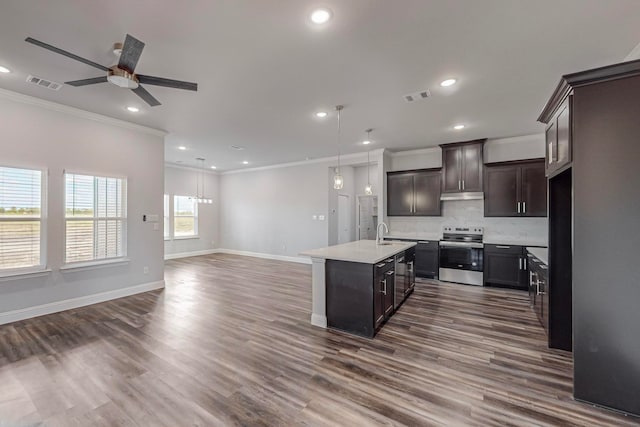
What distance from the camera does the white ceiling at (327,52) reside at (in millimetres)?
2088

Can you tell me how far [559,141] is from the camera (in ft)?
7.93

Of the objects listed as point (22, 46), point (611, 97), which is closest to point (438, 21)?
point (611, 97)

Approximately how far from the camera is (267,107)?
4004mm

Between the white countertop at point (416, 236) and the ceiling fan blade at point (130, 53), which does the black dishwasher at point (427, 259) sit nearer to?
the white countertop at point (416, 236)

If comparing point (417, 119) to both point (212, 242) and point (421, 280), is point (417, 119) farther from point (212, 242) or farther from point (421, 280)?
point (212, 242)

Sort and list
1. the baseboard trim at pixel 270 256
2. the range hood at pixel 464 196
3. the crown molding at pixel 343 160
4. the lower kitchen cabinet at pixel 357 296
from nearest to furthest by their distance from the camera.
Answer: the lower kitchen cabinet at pixel 357 296 → the range hood at pixel 464 196 → the crown molding at pixel 343 160 → the baseboard trim at pixel 270 256

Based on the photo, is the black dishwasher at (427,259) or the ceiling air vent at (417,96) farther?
the black dishwasher at (427,259)

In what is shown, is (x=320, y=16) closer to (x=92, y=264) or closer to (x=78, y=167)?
(x=78, y=167)

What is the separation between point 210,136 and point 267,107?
2.10 metres

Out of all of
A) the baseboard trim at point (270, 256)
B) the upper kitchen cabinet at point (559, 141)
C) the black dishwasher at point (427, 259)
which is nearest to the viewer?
the upper kitchen cabinet at point (559, 141)

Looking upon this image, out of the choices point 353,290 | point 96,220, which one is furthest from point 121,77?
point 353,290


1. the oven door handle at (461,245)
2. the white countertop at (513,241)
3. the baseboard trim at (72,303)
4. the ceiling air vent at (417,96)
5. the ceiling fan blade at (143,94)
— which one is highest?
the ceiling air vent at (417,96)

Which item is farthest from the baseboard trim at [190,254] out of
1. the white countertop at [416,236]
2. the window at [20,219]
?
the white countertop at [416,236]

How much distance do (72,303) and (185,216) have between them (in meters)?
5.15
